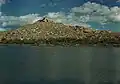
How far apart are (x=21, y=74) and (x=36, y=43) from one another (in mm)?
129758

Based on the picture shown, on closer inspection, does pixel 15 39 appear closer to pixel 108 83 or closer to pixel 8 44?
pixel 8 44

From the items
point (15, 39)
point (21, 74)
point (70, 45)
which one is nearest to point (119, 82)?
point (21, 74)

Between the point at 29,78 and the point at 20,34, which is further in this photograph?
the point at 20,34

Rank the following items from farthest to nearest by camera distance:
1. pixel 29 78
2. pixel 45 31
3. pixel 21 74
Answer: pixel 45 31 < pixel 21 74 < pixel 29 78

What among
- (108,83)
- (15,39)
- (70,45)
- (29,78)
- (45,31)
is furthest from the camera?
(45,31)

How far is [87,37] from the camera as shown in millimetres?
160125

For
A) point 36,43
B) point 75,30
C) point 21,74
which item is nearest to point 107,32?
point 75,30

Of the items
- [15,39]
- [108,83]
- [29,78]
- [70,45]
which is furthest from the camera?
[15,39]

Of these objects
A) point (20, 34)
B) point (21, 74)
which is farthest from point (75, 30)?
point (21, 74)

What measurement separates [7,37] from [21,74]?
129 meters

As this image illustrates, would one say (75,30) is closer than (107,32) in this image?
No

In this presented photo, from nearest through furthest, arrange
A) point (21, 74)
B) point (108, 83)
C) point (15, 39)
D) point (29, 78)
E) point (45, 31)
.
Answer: point (108, 83)
point (29, 78)
point (21, 74)
point (15, 39)
point (45, 31)

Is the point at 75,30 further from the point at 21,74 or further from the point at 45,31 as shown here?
the point at 21,74

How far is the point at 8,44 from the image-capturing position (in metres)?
171
